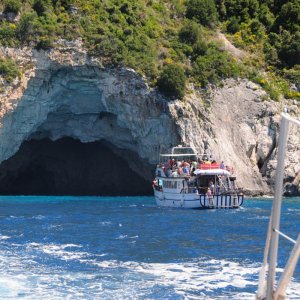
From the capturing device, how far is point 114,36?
227 feet

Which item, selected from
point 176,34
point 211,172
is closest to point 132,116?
point 176,34

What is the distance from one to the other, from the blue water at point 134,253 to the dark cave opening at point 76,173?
81.5ft

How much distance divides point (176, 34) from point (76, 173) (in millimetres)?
18269

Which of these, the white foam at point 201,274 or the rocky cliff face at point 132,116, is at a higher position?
the rocky cliff face at point 132,116

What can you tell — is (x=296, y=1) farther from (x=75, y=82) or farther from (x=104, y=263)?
(x=104, y=263)

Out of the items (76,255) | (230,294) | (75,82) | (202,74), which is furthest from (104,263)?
(202,74)

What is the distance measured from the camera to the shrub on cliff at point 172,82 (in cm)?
6625

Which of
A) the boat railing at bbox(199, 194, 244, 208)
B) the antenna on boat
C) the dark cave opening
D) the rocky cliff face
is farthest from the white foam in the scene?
the dark cave opening

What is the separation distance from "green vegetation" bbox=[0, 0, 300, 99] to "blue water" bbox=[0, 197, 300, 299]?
20.7 meters

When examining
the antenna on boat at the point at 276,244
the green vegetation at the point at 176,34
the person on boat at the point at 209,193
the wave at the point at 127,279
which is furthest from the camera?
the green vegetation at the point at 176,34

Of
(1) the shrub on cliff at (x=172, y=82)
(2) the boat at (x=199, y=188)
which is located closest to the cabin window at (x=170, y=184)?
(2) the boat at (x=199, y=188)

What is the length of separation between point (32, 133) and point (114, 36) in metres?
12.2

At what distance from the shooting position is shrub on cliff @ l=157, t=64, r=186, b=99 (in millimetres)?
66250

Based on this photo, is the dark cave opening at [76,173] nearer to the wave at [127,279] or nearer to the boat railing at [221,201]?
the boat railing at [221,201]
